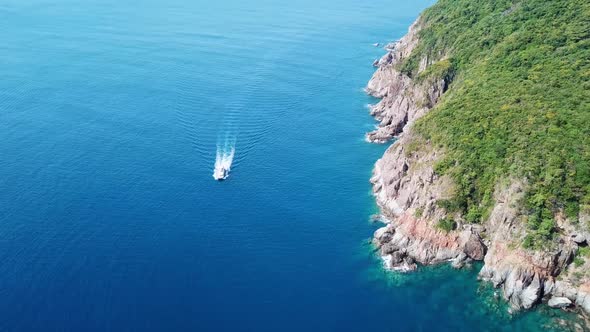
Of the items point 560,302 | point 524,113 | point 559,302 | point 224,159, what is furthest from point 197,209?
point 560,302

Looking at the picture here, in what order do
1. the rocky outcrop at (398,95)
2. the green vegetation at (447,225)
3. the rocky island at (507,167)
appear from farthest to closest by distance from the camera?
the rocky outcrop at (398,95)
the green vegetation at (447,225)
the rocky island at (507,167)

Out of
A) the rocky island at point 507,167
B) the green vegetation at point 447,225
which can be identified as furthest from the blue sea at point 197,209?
the green vegetation at point 447,225

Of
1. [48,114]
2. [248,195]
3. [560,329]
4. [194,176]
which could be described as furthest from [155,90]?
[560,329]

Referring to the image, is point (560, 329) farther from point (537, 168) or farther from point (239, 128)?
point (239, 128)

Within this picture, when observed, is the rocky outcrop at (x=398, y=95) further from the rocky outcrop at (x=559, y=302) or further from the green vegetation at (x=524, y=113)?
the rocky outcrop at (x=559, y=302)

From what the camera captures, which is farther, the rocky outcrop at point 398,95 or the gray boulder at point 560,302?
the rocky outcrop at point 398,95

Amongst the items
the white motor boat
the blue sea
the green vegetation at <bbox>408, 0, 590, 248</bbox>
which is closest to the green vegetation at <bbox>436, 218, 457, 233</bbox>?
the green vegetation at <bbox>408, 0, 590, 248</bbox>

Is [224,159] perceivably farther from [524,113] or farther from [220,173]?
[524,113]
